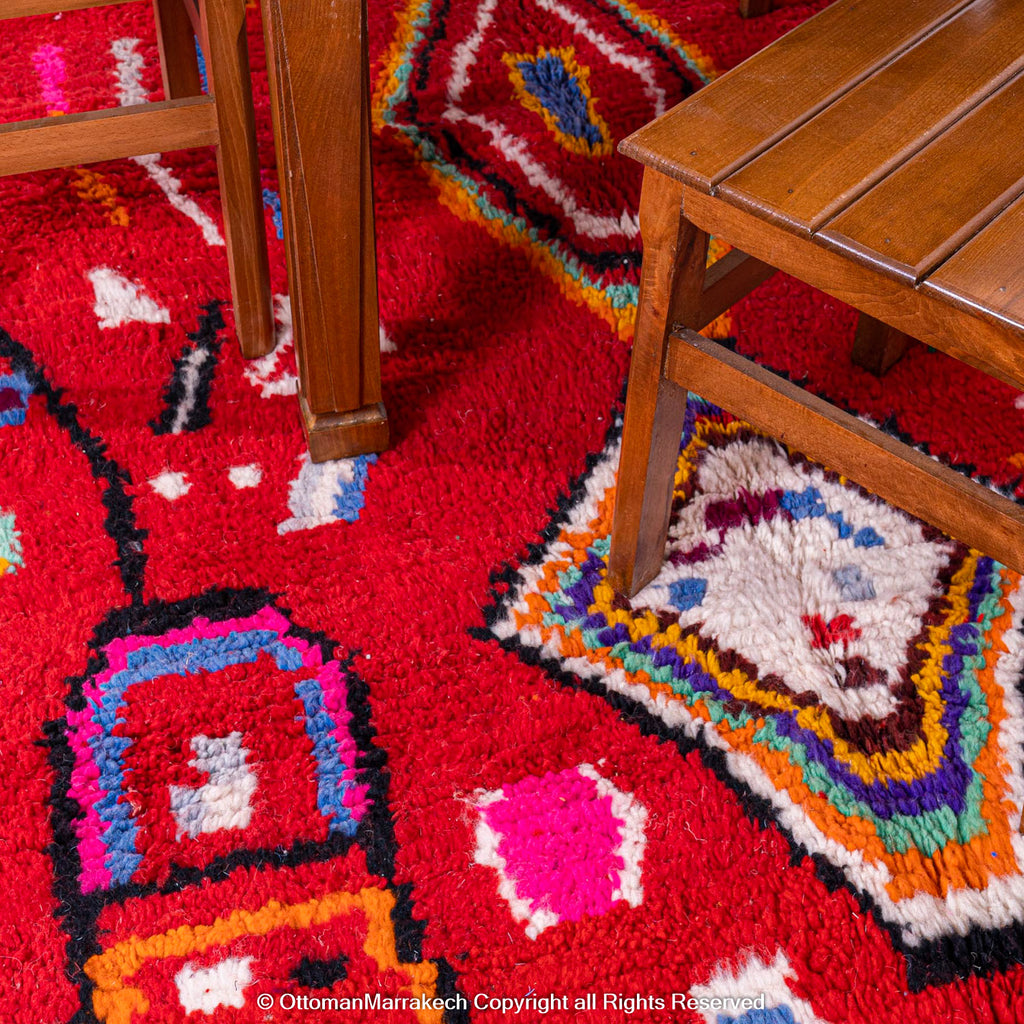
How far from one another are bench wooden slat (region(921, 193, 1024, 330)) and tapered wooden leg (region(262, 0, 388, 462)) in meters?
0.53

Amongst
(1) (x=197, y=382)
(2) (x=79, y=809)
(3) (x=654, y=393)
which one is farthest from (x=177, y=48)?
(2) (x=79, y=809)

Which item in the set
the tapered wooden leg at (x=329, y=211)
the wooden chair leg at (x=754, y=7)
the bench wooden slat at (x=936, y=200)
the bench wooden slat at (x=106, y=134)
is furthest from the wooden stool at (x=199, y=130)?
the wooden chair leg at (x=754, y=7)

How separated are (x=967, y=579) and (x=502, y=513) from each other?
469 mm

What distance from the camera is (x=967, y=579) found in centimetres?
115

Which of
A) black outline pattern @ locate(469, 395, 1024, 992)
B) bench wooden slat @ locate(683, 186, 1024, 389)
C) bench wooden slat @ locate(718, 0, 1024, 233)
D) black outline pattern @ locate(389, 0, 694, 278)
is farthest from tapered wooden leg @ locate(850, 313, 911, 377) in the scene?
bench wooden slat @ locate(683, 186, 1024, 389)

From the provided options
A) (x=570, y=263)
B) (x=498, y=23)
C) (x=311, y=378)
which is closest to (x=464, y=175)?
(x=570, y=263)

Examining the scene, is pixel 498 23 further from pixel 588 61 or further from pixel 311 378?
pixel 311 378

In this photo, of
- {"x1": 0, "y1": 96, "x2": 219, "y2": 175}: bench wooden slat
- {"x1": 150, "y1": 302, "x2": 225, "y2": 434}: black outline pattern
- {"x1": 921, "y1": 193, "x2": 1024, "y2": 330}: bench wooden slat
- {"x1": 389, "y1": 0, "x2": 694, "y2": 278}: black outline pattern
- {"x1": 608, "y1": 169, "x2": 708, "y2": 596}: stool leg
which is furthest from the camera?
{"x1": 389, "y1": 0, "x2": 694, "y2": 278}: black outline pattern

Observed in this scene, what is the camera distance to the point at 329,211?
3.51 ft

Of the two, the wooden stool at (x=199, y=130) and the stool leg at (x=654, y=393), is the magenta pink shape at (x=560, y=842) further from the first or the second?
the wooden stool at (x=199, y=130)

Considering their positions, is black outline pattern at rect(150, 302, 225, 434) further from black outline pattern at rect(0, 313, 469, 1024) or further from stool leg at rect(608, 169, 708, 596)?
stool leg at rect(608, 169, 708, 596)

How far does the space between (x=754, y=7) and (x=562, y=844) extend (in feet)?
4.48

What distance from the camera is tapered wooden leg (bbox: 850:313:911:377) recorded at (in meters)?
1.30

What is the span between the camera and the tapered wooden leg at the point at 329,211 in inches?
38.2
